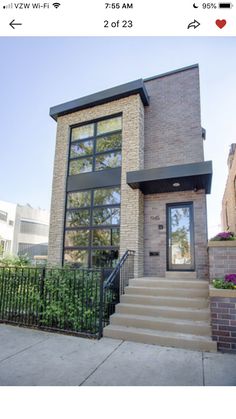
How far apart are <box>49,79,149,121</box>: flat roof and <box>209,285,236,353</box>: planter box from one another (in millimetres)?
6580

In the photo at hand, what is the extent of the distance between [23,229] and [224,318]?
25817mm

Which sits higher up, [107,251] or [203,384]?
[107,251]

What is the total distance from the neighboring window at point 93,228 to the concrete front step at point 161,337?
2842 mm

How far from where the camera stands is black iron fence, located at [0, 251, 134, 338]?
448cm

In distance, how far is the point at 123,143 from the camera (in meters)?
7.66

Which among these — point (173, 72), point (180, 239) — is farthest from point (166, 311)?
point (173, 72)

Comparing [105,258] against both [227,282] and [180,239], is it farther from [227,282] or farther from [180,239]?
[227,282]

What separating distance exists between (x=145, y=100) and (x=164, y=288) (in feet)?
20.3
